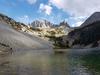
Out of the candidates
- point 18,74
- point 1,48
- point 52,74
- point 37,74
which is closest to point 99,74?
point 52,74

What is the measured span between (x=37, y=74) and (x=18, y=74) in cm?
421

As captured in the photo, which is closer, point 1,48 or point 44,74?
point 44,74

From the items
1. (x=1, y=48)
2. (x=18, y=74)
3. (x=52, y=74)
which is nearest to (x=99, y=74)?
(x=52, y=74)

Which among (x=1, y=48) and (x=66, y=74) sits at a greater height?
(x=1, y=48)

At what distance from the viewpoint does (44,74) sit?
53.9 metres

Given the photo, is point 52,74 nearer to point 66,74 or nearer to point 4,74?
point 66,74

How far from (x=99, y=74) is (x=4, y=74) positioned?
2030 centimetres

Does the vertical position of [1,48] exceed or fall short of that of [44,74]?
it exceeds it

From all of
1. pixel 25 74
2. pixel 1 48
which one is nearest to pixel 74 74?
pixel 25 74

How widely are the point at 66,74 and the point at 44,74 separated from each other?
472cm

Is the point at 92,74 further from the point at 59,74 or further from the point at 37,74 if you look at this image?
the point at 37,74

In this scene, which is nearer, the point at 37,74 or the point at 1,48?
the point at 37,74

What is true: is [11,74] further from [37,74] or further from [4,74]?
[37,74]

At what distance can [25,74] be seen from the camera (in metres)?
54.9
